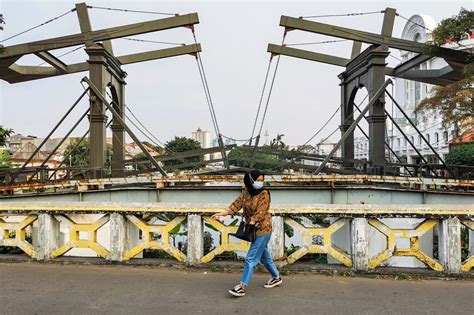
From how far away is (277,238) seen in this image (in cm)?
A: 470

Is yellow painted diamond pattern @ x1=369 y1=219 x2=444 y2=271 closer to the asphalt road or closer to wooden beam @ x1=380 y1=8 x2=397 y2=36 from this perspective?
the asphalt road

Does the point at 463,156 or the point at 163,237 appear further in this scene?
the point at 463,156

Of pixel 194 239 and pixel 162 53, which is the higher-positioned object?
pixel 162 53

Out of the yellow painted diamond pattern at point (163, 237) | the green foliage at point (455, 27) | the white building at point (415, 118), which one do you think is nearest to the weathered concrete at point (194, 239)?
the yellow painted diamond pattern at point (163, 237)

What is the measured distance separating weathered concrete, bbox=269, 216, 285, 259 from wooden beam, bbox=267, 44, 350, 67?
12.5 m

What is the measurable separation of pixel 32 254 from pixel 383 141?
11.9 m

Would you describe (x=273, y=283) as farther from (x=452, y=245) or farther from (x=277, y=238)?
(x=452, y=245)

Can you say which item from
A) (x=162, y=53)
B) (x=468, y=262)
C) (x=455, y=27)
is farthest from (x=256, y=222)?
(x=162, y=53)

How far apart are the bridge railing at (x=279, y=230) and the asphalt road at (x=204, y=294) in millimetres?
→ 286

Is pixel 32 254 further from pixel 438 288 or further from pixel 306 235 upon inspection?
pixel 438 288

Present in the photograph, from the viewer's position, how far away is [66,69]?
1550 cm

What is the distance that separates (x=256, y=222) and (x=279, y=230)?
0.82 m

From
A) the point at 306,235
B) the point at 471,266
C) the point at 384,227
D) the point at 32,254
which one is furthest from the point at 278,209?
the point at 32,254

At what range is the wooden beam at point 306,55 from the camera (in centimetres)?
1590
